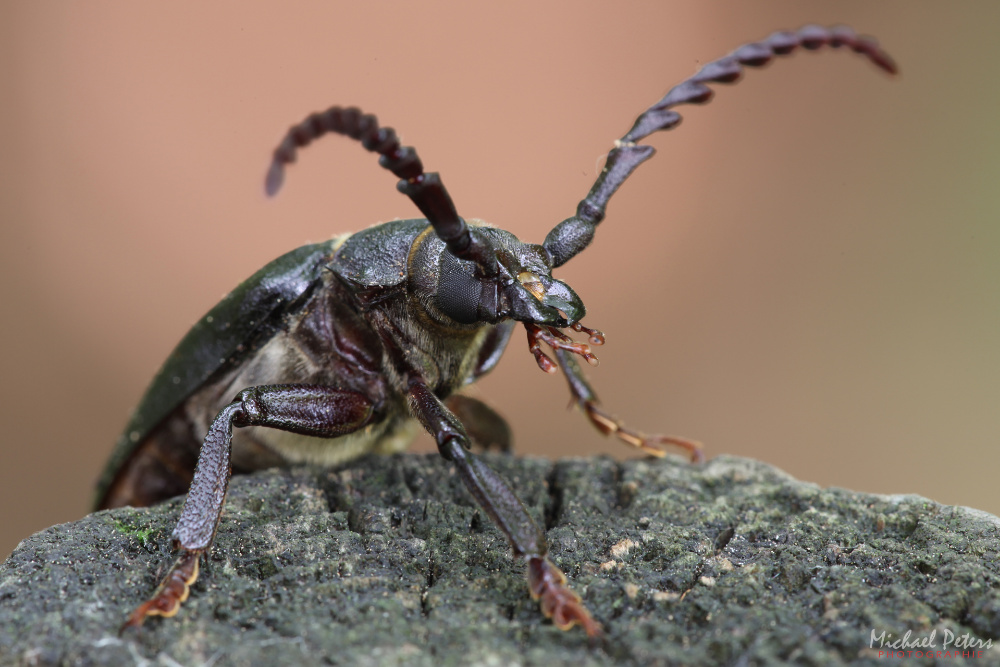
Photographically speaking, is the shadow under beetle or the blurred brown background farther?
the blurred brown background

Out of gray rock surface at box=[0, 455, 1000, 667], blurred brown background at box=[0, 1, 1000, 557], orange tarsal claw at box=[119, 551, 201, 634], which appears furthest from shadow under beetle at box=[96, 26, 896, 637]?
blurred brown background at box=[0, 1, 1000, 557]

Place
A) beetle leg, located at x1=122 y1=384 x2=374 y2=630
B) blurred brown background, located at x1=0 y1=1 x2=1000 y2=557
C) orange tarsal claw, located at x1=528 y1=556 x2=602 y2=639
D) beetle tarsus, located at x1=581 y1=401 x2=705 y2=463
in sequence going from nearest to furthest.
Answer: orange tarsal claw, located at x1=528 y1=556 x2=602 y2=639
beetle leg, located at x1=122 y1=384 x2=374 y2=630
beetle tarsus, located at x1=581 y1=401 x2=705 y2=463
blurred brown background, located at x1=0 y1=1 x2=1000 y2=557

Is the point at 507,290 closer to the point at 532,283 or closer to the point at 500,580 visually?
the point at 532,283

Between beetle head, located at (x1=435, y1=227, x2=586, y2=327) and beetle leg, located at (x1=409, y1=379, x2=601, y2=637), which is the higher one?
beetle head, located at (x1=435, y1=227, x2=586, y2=327)

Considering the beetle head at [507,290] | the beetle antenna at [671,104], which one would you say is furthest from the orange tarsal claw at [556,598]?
the beetle antenna at [671,104]

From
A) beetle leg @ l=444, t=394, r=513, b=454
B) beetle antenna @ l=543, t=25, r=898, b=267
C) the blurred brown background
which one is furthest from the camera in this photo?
the blurred brown background

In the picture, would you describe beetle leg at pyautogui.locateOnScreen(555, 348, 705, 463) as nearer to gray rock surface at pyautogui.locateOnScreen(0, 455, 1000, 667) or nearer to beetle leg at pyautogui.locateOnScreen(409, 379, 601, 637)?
gray rock surface at pyautogui.locateOnScreen(0, 455, 1000, 667)

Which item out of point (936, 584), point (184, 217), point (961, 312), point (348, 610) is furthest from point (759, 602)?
point (184, 217)
